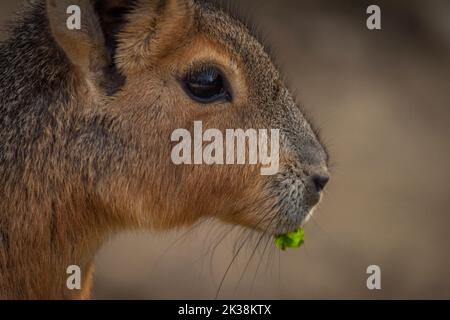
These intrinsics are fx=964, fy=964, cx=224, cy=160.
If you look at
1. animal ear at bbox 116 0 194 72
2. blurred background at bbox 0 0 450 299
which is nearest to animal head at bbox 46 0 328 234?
animal ear at bbox 116 0 194 72

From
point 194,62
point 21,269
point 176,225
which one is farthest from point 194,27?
point 21,269

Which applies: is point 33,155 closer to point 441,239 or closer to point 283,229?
point 283,229

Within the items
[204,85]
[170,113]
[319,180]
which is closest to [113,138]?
[170,113]

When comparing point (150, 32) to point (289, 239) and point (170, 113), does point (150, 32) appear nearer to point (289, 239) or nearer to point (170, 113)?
point (170, 113)

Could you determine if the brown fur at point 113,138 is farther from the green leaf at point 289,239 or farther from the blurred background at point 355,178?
the blurred background at point 355,178

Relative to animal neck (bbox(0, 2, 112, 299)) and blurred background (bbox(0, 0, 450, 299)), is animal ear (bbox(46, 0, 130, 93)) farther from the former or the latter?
blurred background (bbox(0, 0, 450, 299))

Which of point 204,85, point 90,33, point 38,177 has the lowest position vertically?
point 38,177
